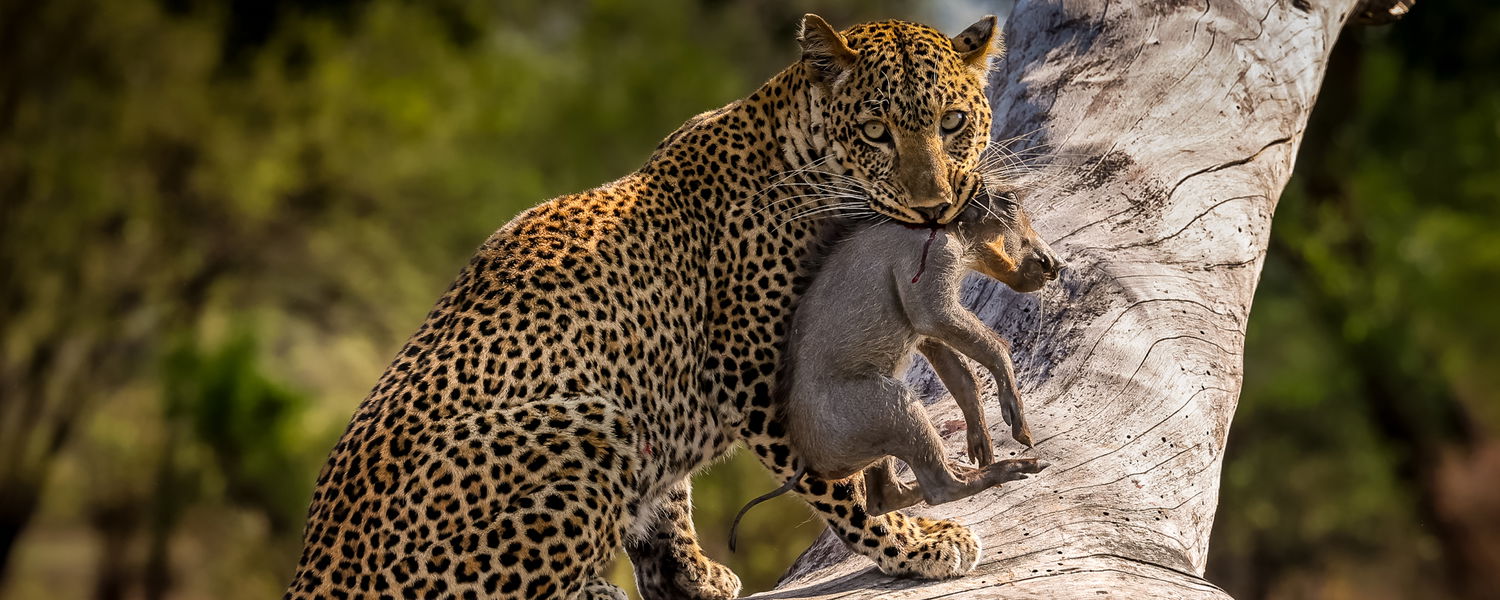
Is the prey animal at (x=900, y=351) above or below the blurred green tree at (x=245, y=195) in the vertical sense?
below

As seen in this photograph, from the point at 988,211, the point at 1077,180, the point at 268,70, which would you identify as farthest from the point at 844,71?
the point at 268,70

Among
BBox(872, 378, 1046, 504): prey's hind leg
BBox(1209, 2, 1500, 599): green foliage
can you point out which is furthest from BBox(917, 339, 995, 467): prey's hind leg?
BBox(1209, 2, 1500, 599): green foliage

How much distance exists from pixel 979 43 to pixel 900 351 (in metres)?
1.49

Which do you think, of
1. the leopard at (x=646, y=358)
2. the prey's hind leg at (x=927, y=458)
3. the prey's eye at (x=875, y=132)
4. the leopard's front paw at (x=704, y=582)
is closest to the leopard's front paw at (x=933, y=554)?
the leopard at (x=646, y=358)

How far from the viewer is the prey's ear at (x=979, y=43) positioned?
7.05 metres

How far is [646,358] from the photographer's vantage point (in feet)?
22.2

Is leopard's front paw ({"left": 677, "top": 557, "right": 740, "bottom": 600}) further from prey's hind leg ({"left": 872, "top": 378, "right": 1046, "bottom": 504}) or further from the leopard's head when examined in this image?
the leopard's head

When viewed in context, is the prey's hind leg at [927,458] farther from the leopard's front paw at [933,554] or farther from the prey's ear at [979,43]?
the prey's ear at [979,43]

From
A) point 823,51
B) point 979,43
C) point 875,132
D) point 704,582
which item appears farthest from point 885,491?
point 979,43

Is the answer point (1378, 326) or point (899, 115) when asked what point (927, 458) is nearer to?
point (899, 115)

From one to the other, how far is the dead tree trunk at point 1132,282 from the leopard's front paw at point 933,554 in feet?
0.22

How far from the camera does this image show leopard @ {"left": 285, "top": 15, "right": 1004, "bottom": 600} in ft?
19.9

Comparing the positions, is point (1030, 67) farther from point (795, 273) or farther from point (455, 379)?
point (455, 379)

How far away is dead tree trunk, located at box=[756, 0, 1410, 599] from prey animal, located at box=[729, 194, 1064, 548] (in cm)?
55
